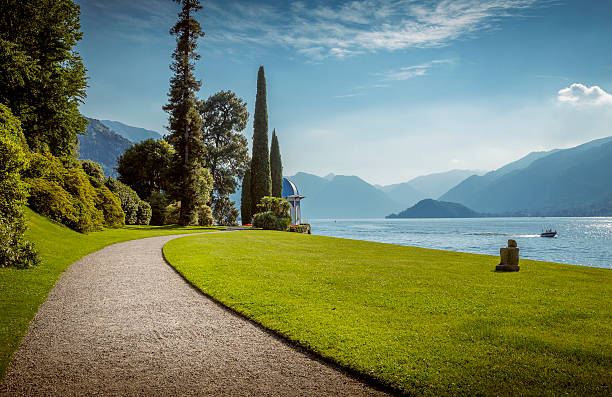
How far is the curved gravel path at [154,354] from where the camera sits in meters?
4.00

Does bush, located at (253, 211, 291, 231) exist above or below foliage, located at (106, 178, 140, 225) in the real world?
below

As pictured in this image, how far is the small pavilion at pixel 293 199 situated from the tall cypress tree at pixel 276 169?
85.0 inches

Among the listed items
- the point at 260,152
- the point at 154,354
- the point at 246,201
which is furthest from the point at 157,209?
the point at 154,354

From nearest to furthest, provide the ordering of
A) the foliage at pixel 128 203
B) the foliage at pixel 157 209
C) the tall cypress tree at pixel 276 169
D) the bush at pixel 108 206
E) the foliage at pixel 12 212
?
the foliage at pixel 12 212 < the bush at pixel 108 206 < the foliage at pixel 128 203 < the foliage at pixel 157 209 < the tall cypress tree at pixel 276 169

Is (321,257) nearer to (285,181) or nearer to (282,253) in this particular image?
(282,253)

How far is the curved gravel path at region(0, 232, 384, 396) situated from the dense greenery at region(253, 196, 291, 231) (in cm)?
2589

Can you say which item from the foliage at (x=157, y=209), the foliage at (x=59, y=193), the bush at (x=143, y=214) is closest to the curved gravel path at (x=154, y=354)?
the foliage at (x=59, y=193)

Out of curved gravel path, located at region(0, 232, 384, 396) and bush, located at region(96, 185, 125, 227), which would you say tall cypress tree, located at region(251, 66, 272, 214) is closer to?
bush, located at region(96, 185, 125, 227)

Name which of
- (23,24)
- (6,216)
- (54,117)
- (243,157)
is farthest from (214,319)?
(243,157)

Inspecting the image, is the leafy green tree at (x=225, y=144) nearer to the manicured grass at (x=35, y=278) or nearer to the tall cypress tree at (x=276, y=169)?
the tall cypress tree at (x=276, y=169)

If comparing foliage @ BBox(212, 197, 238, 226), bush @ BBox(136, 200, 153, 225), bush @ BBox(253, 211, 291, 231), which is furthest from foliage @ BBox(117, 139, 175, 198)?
bush @ BBox(253, 211, 291, 231)

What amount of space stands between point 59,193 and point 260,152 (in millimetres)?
26715

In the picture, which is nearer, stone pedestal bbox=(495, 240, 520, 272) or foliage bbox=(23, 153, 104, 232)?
stone pedestal bbox=(495, 240, 520, 272)

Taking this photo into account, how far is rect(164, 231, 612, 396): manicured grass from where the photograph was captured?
4.28 meters
